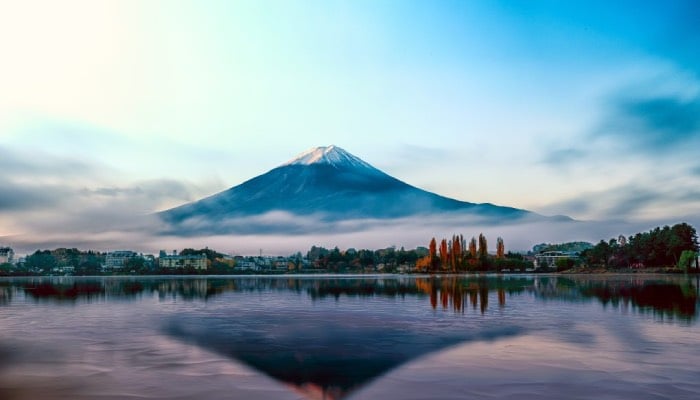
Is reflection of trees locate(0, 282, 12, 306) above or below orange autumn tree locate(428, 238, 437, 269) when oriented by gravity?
below

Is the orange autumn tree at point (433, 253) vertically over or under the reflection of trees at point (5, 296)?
over

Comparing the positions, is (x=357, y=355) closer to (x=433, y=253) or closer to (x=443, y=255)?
(x=443, y=255)

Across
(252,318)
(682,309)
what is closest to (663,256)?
(682,309)

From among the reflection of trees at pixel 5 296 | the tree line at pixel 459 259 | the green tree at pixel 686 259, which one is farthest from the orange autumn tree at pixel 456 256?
the reflection of trees at pixel 5 296

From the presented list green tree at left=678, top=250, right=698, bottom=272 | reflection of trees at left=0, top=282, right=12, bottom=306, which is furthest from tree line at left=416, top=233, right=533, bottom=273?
reflection of trees at left=0, top=282, right=12, bottom=306

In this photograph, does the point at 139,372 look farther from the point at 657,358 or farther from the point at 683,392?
the point at 657,358

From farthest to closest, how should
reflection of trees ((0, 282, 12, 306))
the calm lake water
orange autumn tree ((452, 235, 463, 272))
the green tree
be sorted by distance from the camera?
orange autumn tree ((452, 235, 463, 272))
the green tree
reflection of trees ((0, 282, 12, 306))
the calm lake water

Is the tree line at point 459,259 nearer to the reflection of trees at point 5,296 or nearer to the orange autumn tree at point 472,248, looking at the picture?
the orange autumn tree at point 472,248

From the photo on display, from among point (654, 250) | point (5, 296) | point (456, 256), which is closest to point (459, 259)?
point (456, 256)

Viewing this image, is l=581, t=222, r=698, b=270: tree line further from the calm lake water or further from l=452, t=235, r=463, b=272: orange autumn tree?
the calm lake water

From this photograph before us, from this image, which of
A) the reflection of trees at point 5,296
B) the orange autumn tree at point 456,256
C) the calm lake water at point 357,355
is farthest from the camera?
the orange autumn tree at point 456,256

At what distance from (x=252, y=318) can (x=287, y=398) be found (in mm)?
16595

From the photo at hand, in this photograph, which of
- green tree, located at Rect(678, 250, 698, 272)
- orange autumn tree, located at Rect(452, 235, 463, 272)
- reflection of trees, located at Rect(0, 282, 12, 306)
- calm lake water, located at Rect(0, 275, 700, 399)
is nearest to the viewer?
calm lake water, located at Rect(0, 275, 700, 399)

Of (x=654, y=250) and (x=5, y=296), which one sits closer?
(x=5, y=296)
